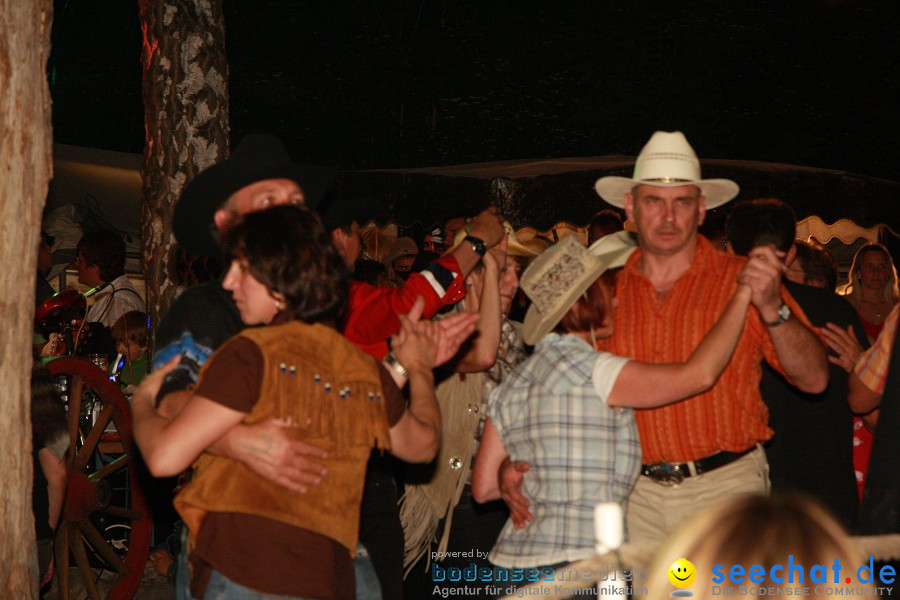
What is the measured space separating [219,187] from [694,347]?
1803 millimetres

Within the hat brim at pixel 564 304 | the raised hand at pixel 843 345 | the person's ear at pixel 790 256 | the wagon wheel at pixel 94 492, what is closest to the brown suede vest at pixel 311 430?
Answer: the hat brim at pixel 564 304

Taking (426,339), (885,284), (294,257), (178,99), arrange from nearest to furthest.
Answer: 1. (294,257)
2. (426,339)
3. (178,99)
4. (885,284)

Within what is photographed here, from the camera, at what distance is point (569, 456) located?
3641 mm

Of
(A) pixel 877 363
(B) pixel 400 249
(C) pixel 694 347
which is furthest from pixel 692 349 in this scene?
(B) pixel 400 249

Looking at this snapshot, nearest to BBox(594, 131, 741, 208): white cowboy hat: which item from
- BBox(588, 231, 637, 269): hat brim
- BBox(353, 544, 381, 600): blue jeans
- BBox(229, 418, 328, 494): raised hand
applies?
BBox(588, 231, 637, 269): hat brim

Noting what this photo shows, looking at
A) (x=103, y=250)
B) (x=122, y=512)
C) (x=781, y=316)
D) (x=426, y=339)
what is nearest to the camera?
(x=426, y=339)

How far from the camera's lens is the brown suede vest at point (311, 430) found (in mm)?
2934

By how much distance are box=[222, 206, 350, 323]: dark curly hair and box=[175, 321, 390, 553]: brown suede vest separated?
75mm

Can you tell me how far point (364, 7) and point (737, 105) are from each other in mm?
10750

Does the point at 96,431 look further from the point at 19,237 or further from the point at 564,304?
the point at 564,304

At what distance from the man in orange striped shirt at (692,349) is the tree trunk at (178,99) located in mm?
2985

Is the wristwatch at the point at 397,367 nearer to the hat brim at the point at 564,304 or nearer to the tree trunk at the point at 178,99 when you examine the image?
the hat brim at the point at 564,304

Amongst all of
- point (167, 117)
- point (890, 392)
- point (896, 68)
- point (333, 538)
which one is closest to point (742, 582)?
point (333, 538)

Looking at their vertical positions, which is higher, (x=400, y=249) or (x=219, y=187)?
(x=219, y=187)
